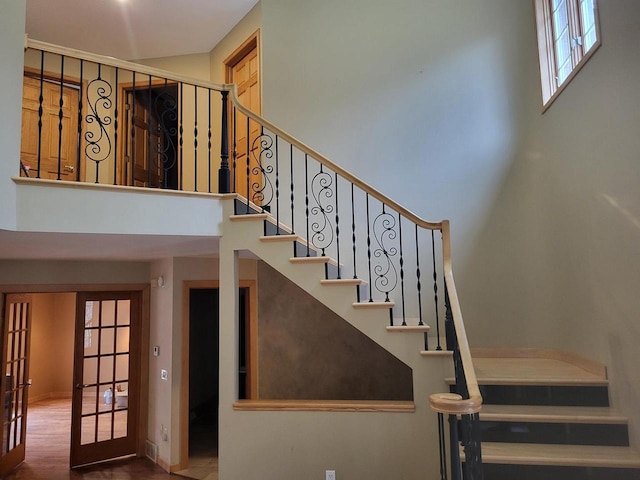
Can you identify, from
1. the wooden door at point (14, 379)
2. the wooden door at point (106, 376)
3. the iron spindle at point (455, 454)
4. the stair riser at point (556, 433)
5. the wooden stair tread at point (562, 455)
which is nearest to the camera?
the iron spindle at point (455, 454)

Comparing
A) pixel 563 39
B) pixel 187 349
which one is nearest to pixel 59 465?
pixel 187 349

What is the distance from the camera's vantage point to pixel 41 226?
3037 millimetres

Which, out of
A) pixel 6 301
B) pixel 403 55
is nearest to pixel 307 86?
pixel 403 55

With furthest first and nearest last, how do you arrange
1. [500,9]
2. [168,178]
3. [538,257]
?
1. [168,178]
2. [500,9]
3. [538,257]

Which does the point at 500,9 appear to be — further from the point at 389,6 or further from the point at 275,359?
Answer: the point at 275,359

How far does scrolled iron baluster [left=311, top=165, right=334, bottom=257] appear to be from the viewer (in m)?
4.81

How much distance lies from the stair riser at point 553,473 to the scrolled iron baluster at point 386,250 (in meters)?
2.09

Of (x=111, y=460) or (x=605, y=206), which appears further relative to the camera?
(x=111, y=460)

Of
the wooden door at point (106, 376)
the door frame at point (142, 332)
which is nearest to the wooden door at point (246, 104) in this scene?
the door frame at point (142, 332)

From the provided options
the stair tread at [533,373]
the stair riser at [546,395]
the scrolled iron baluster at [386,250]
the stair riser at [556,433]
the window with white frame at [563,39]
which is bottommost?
the stair riser at [556,433]

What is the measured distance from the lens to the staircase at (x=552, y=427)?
2.66 metres

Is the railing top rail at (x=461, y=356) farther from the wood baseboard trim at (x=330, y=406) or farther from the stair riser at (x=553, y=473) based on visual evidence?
the wood baseboard trim at (x=330, y=406)

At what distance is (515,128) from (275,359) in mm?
3434

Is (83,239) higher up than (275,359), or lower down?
higher up
